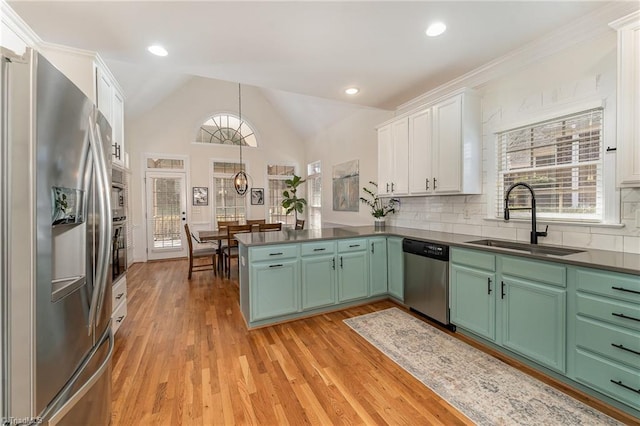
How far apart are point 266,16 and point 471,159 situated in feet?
7.90

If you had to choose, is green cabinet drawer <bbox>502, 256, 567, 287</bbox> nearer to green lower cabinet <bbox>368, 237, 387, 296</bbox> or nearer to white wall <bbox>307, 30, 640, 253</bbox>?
white wall <bbox>307, 30, 640, 253</bbox>

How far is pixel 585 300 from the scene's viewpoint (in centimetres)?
174

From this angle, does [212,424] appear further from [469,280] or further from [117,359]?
[469,280]

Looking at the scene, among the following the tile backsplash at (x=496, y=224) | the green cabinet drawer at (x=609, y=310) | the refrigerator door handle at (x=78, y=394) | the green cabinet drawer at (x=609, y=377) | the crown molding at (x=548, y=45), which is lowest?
the green cabinet drawer at (x=609, y=377)

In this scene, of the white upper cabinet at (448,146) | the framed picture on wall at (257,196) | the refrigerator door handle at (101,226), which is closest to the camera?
the refrigerator door handle at (101,226)

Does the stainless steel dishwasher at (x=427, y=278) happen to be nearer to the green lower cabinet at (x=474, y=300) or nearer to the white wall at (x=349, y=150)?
the green lower cabinet at (x=474, y=300)

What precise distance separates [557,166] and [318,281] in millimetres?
2539

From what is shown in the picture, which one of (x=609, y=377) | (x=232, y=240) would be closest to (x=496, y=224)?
(x=609, y=377)

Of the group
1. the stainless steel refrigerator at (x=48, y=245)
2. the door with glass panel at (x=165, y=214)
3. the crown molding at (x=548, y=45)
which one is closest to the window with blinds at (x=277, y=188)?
the door with glass panel at (x=165, y=214)

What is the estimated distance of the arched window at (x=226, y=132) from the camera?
263 inches

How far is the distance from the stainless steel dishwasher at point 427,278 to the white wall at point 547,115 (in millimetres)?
639

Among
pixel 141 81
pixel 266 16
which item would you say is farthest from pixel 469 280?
pixel 141 81

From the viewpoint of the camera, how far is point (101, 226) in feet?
4.32

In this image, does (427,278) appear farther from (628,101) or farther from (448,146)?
(628,101)
